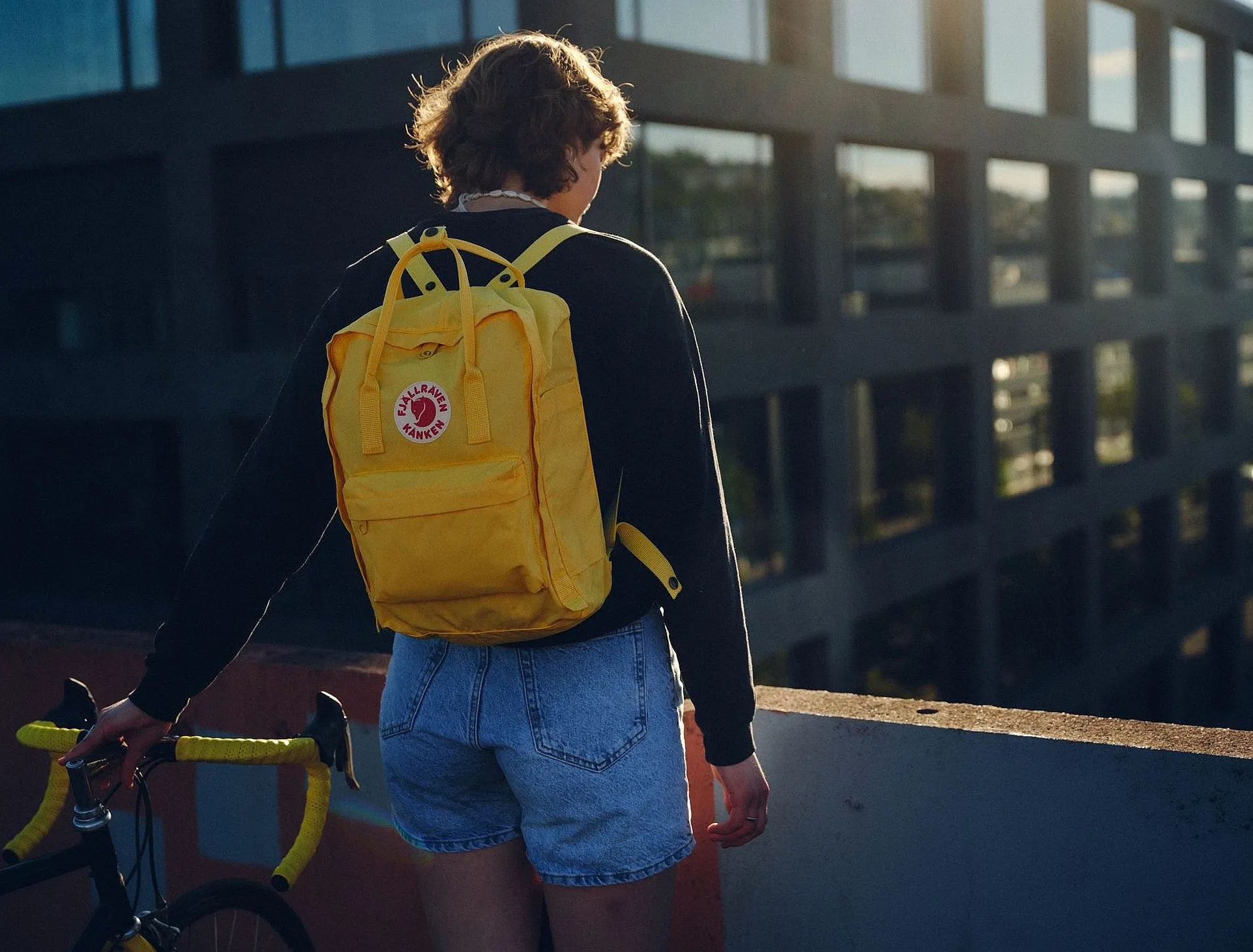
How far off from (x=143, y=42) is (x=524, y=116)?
1551 centimetres

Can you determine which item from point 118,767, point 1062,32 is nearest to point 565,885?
point 118,767

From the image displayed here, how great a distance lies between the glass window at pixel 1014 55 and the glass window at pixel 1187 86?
513 cm

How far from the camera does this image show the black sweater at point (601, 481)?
5.90 ft

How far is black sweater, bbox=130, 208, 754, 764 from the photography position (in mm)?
1797

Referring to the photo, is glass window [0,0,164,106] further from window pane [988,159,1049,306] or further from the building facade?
window pane [988,159,1049,306]

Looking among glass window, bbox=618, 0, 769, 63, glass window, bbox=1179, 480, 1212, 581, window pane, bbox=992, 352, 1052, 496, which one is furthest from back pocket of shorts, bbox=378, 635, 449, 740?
glass window, bbox=1179, 480, 1212, 581

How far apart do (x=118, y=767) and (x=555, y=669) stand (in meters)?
0.78

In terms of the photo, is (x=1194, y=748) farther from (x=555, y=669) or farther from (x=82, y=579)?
(x=82, y=579)

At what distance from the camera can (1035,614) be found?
2189 cm

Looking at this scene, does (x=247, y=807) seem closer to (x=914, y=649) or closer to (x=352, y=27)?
(x=352, y=27)

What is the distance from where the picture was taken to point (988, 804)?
233 cm

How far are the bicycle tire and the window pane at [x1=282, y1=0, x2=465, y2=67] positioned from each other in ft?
39.4

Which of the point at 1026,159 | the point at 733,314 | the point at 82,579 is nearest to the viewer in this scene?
the point at 733,314

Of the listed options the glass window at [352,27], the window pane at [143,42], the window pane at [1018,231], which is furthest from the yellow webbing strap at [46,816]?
the window pane at [1018,231]
